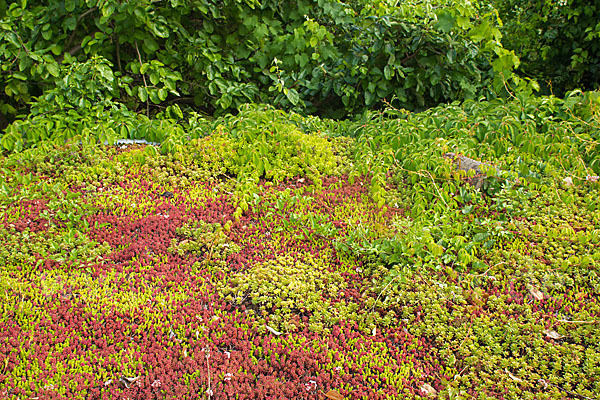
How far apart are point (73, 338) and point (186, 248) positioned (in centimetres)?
100

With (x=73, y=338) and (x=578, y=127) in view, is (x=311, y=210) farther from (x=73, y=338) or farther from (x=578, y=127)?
(x=578, y=127)

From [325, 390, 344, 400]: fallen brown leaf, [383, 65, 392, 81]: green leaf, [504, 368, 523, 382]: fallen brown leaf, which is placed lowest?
[325, 390, 344, 400]: fallen brown leaf

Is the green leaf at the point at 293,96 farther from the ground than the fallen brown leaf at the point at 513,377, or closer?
farther from the ground

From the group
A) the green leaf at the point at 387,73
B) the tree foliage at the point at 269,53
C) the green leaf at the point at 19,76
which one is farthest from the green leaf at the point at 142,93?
the green leaf at the point at 387,73

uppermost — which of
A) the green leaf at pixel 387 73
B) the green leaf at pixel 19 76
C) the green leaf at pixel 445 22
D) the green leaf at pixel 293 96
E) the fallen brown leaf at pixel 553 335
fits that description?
the green leaf at pixel 445 22

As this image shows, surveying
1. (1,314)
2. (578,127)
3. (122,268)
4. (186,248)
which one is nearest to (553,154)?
(578,127)

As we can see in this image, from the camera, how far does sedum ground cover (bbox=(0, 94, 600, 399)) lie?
100 inches

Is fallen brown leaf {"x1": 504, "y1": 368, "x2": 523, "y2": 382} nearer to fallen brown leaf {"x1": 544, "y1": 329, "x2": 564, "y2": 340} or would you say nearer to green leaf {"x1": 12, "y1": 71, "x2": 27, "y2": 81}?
fallen brown leaf {"x1": 544, "y1": 329, "x2": 564, "y2": 340}

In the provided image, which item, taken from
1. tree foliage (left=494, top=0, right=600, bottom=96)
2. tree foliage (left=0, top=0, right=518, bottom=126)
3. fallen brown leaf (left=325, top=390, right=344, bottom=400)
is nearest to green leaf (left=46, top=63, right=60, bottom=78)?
tree foliage (left=0, top=0, right=518, bottom=126)

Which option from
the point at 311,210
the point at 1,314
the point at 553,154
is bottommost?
the point at 1,314

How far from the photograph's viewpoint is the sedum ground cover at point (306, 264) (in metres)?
2.55

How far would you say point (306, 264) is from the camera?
338 centimetres

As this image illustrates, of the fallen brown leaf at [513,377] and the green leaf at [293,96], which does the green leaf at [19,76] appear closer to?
the green leaf at [293,96]

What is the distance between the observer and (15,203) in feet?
12.8
